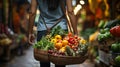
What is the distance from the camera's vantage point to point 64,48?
5.49 metres

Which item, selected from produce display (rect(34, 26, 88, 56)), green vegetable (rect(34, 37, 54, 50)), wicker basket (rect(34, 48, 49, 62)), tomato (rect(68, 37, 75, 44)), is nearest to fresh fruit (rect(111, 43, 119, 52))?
produce display (rect(34, 26, 88, 56))

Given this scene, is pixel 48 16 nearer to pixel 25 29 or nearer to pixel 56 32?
pixel 56 32

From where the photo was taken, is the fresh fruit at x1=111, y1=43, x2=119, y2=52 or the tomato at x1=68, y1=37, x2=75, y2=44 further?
the fresh fruit at x1=111, y1=43, x2=119, y2=52

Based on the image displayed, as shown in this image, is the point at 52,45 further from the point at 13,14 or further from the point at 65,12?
the point at 13,14

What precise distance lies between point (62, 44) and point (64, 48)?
13cm

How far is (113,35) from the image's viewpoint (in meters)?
7.95

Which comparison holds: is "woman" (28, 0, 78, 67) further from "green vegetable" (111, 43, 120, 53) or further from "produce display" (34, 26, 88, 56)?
"green vegetable" (111, 43, 120, 53)

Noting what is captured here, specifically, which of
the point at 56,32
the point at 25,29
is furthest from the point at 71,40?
the point at 25,29

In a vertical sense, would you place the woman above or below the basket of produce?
Answer: above

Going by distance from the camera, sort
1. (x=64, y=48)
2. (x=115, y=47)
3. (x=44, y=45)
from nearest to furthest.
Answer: (x=64, y=48) < (x=44, y=45) < (x=115, y=47)

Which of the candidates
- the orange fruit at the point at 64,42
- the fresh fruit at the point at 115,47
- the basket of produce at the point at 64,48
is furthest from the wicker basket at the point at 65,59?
the fresh fruit at the point at 115,47

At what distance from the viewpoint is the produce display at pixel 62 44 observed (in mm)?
5445

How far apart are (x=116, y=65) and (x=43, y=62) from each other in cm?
213

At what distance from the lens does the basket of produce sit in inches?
212
